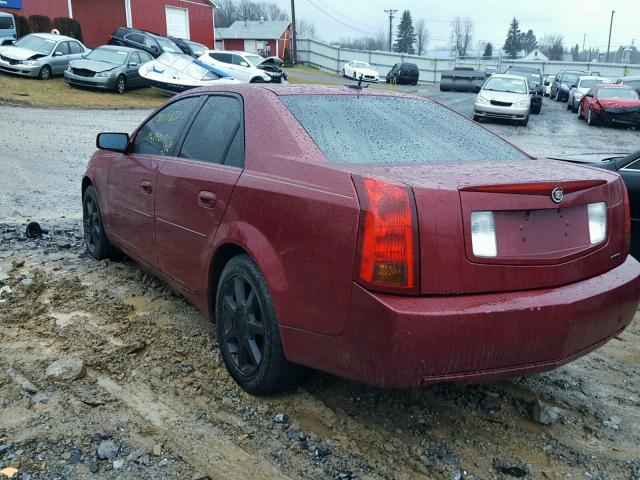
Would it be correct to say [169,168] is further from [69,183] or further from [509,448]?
[69,183]

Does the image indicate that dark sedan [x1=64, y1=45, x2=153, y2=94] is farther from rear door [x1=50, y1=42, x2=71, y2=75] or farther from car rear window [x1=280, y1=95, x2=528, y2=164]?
car rear window [x1=280, y1=95, x2=528, y2=164]

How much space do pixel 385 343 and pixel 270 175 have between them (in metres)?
1.07

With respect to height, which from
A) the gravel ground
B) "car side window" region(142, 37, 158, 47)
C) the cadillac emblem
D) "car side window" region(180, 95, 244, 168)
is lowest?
the gravel ground

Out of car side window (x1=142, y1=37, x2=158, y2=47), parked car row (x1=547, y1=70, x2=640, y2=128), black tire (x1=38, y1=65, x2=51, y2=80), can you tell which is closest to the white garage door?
car side window (x1=142, y1=37, x2=158, y2=47)

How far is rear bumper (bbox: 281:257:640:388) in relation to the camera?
8.13ft

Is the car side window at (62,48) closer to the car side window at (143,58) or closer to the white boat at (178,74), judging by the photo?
the car side window at (143,58)

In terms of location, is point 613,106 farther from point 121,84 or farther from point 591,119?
point 121,84

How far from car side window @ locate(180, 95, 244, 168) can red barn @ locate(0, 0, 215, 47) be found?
104ft

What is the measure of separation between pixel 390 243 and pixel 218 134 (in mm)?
1637

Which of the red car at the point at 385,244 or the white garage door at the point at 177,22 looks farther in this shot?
the white garage door at the point at 177,22

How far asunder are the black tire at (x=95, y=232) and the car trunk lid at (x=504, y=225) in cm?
323

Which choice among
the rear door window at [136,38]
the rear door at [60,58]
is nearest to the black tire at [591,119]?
the rear door at [60,58]

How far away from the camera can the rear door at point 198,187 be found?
11.3 ft

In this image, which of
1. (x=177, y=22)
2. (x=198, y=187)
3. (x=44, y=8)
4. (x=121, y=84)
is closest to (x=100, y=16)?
(x=44, y=8)
